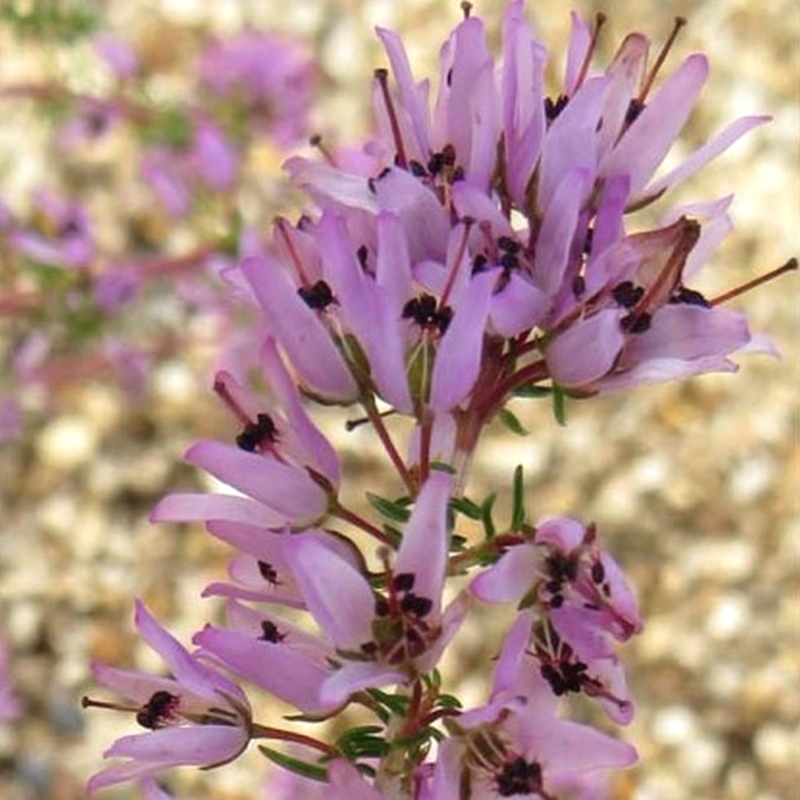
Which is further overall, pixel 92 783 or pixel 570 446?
pixel 570 446

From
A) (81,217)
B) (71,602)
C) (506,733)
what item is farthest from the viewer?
(71,602)

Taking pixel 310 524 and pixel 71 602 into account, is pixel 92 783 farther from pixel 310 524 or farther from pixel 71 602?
pixel 71 602

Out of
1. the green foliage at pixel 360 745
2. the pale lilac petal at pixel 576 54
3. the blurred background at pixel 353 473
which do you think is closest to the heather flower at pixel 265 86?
the blurred background at pixel 353 473

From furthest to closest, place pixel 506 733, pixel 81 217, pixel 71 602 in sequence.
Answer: pixel 71 602 < pixel 81 217 < pixel 506 733

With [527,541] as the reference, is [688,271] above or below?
above

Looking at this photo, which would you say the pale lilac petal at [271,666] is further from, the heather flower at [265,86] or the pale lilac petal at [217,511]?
the heather flower at [265,86]

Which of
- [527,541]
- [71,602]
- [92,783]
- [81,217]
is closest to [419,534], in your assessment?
[527,541]

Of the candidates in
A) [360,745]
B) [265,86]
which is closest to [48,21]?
[265,86]

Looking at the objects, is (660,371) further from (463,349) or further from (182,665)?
(182,665)

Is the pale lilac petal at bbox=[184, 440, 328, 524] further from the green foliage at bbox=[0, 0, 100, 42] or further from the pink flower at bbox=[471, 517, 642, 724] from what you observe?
the green foliage at bbox=[0, 0, 100, 42]

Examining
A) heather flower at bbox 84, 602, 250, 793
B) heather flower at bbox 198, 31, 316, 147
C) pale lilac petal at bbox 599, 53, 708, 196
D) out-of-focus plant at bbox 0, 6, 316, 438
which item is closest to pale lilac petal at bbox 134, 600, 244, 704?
heather flower at bbox 84, 602, 250, 793
